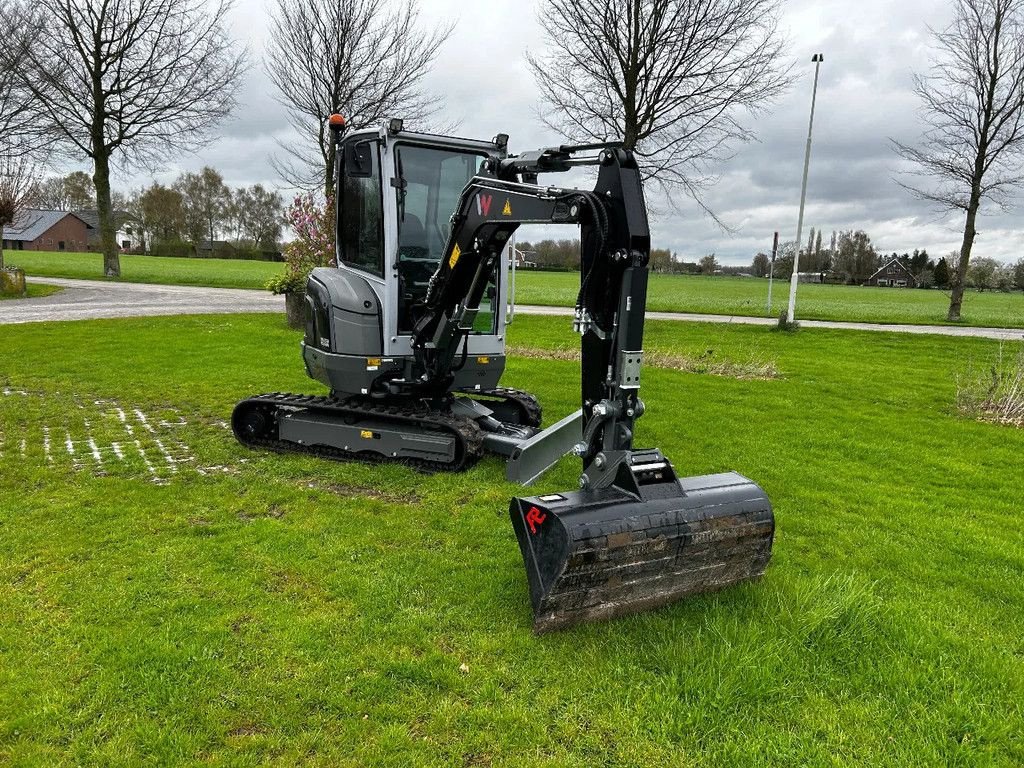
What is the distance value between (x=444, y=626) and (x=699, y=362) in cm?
1048

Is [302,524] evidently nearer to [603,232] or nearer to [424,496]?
[424,496]

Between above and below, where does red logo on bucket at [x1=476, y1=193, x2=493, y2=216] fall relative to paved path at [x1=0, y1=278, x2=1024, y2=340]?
above

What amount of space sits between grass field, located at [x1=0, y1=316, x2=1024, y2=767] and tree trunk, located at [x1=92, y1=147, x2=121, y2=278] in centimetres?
2578

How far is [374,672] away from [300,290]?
1436 cm

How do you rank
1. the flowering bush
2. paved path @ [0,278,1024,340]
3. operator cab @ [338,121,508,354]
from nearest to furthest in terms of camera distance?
1. operator cab @ [338,121,508,354]
2. the flowering bush
3. paved path @ [0,278,1024,340]

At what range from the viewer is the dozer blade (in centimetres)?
345

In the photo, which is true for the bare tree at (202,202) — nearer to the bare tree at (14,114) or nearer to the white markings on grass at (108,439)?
the bare tree at (14,114)

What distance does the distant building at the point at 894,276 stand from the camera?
86875 millimetres

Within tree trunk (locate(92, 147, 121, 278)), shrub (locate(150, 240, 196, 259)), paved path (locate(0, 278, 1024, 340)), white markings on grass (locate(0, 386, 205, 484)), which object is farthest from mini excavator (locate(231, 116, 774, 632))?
shrub (locate(150, 240, 196, 259))

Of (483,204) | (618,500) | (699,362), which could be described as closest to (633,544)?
(618,500)

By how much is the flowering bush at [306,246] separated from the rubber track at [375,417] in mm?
9746

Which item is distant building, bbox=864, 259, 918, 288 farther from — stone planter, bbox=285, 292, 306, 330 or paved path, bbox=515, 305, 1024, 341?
stone planter, bbox=285, 292, 306, 330

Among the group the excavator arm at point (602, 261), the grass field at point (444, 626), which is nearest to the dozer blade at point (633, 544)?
the grass field at point (444, 626)

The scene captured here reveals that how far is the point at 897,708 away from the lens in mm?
3045
